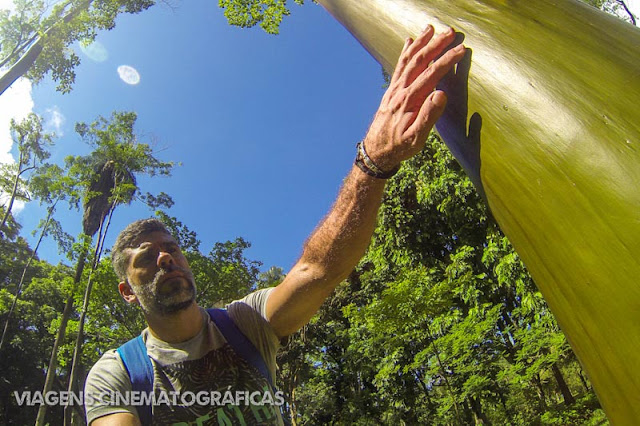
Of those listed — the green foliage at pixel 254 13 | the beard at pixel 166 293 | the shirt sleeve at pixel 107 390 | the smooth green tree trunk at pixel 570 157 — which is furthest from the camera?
the green foliage at pixel 254 13

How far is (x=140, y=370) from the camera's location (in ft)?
6.00

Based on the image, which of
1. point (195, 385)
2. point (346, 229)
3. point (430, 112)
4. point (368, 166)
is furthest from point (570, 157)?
point (195, 385)

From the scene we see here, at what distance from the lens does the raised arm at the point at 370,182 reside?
95 centimetres

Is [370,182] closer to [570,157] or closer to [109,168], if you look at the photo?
[570,157]

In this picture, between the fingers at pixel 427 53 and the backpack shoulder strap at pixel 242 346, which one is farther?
the backpack shoulder strap at pixel 242 346

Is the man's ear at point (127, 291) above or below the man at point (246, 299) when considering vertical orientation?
above

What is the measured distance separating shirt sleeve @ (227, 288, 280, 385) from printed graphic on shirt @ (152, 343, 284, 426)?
0.43 feet

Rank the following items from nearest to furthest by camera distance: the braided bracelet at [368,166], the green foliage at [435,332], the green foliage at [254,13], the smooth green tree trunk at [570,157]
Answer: the smooth green tree trunk at [570,157] → the braided bracelet at [368,166] → the green foliage at [254,13] → the green foliage at [435,332]

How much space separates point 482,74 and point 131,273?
7.19 feet

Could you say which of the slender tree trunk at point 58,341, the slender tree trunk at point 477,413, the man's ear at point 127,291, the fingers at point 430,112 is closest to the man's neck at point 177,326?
the man's ear at point 127,291

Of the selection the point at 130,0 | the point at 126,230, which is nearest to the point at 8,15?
the point at 130,0

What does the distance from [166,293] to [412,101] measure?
1727mm

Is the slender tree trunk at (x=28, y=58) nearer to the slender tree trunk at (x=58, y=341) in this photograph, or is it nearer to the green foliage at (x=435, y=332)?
the slender tree trunk at (x=58, y=341)

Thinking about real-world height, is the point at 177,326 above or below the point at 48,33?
below
